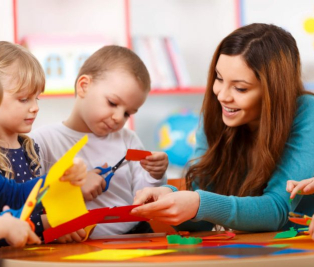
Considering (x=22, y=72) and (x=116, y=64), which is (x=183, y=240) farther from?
(x=116, y=64)

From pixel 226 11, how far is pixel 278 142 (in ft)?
7.25

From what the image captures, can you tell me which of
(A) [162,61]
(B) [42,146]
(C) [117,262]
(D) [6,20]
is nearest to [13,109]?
(B) [42,146]

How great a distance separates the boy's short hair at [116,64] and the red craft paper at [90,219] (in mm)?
567

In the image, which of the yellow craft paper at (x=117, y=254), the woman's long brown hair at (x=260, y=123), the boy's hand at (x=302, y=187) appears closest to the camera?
the yellow craft paper at (x=117, y=254)

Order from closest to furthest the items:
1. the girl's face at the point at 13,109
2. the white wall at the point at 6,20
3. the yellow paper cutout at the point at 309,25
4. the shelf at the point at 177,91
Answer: the girl's face at the point at 13,109
the white wall at the point at 6,20
the shelf at the point at 177,91
the yellow paper cutout at the point at 309,25

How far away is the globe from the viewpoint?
325 centimetres

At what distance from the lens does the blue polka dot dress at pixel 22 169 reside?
1240mm

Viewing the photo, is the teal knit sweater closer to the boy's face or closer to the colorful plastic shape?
the colorful plastic shape

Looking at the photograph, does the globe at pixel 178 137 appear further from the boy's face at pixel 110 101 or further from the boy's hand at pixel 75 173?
the boy's hand at pixel 75 173

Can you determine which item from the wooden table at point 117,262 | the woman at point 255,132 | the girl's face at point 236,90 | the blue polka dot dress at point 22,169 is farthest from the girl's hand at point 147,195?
the girl's face at point 236,90

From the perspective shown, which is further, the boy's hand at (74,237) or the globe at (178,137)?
the globe at (178,137)

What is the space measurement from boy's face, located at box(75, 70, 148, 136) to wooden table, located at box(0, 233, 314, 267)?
21.9 inches

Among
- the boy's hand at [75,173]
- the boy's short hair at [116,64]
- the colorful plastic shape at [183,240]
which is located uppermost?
the boy's short hair at [116,64]

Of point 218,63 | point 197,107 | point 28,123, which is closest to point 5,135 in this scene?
point 28,123
